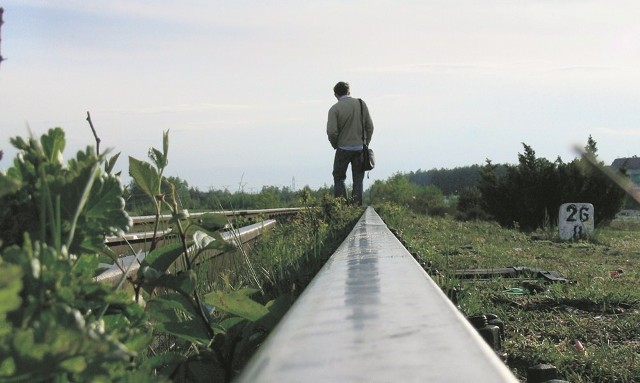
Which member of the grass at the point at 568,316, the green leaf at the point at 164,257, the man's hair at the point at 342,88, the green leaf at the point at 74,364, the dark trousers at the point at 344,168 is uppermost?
the man's hair at the point at 342,88

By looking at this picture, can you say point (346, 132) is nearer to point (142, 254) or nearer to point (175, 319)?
point (142, 254)

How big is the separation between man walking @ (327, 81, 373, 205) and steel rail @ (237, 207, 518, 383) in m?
12.4

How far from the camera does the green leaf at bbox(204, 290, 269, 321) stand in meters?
1.45

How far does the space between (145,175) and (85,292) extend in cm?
47

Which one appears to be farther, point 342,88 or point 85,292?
point 342,88

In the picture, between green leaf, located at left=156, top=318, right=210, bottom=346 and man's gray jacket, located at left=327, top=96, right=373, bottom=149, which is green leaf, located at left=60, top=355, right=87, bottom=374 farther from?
man's gray jacket, located at left=327, top=96, right=373, bottom=149

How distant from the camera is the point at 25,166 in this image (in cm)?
88

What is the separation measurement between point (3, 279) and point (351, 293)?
114 cm

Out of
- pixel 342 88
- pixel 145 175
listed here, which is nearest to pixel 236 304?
pixel 145 175

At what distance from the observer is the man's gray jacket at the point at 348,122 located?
46.3 ft

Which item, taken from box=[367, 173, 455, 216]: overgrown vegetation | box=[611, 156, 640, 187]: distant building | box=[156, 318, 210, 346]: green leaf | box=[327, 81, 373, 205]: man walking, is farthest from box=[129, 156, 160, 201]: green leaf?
box=[367, 173, 455, 216]: overgrown vegetation

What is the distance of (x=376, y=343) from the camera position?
1050 mm

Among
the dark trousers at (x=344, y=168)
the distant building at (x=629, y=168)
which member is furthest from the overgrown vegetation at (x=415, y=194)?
the dark trousers at (x=344, y=168)

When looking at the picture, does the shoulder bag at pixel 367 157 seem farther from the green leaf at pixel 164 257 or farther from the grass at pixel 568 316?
the green leaf at pixel 164 257
